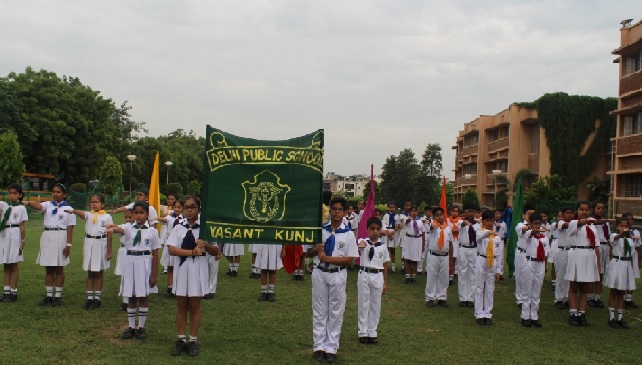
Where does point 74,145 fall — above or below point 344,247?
above

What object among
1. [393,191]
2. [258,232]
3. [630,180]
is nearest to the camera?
[258,232]

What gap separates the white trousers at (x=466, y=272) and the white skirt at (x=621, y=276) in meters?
2.30

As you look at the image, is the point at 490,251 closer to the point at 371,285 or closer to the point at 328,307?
the point at 371,285

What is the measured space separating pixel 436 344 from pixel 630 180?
28790mm

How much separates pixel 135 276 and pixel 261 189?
8.07 feet

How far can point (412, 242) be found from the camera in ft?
46.6

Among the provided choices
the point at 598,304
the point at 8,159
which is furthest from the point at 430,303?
the point at 8,159

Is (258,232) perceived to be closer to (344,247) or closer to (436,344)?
(344,247)

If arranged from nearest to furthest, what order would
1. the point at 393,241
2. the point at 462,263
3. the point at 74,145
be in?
the point at 462,263 < the point at 393,241 < the point at 74,145

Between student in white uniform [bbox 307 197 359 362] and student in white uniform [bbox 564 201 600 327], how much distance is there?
4646 mm

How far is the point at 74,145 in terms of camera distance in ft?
151

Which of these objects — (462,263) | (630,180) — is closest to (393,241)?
(462,263)

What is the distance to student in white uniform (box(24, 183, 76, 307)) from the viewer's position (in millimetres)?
9219

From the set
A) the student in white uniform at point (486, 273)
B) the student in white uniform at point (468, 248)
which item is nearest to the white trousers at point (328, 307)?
the student in white uniform at point (486, 273)
